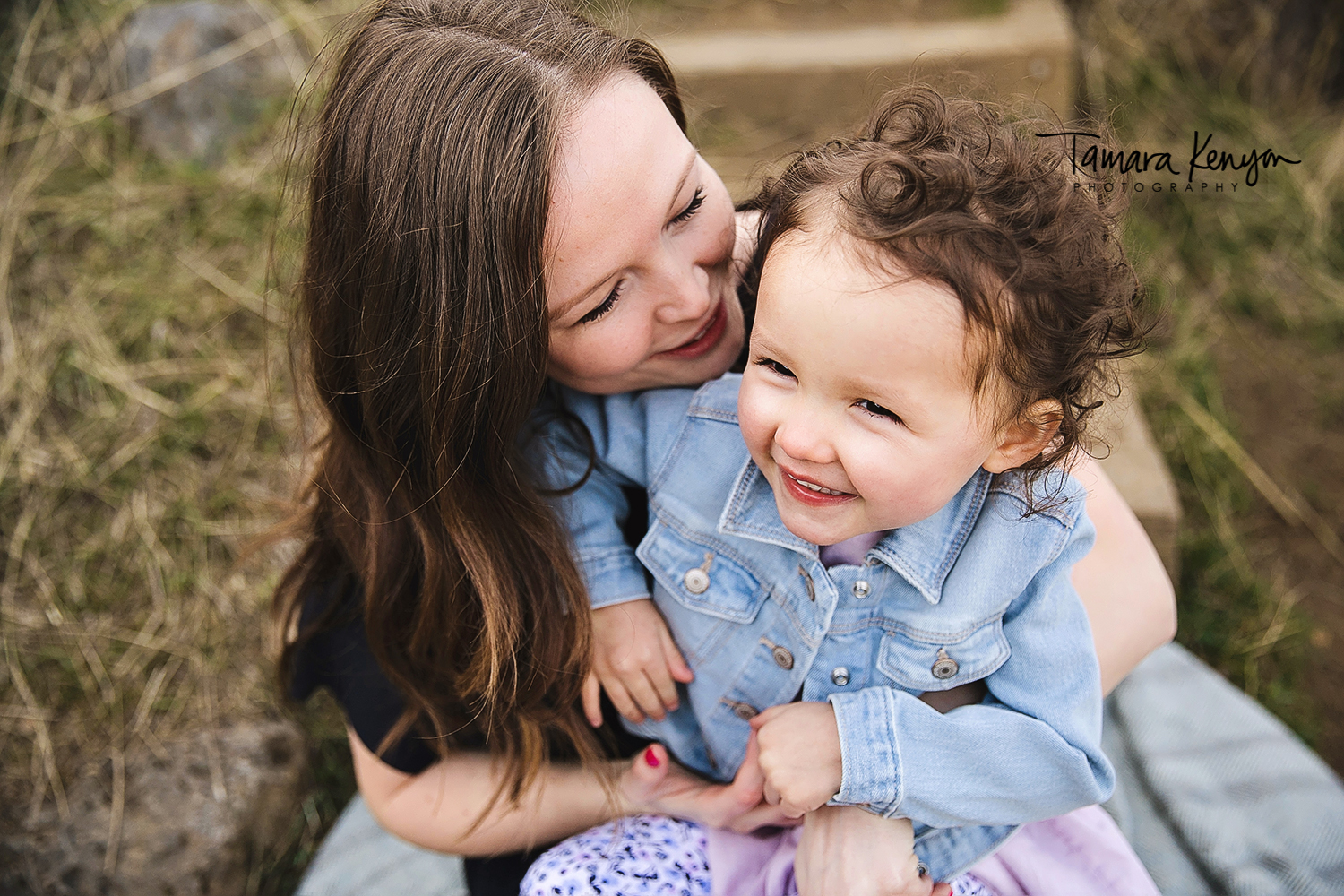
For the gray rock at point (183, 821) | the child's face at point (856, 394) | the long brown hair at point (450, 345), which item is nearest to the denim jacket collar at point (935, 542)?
the child's face at point (856, 394)

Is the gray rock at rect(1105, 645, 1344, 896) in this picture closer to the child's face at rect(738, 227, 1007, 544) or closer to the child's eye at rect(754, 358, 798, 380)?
the child's face at rect(738, 227, 1007, 544)

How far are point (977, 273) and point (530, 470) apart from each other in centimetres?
69

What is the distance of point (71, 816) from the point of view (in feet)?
7.01

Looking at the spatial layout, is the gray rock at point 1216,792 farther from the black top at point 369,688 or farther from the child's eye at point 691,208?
the child's eye at point 691,208

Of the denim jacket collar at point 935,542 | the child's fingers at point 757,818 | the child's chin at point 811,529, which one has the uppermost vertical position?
the child's chin at point 811,529

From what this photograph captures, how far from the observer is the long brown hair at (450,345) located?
45.9 inches

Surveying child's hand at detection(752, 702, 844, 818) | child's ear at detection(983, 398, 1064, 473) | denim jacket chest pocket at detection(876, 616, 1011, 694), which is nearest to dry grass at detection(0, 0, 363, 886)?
child's hand at detection(752, 702, 844, 818)

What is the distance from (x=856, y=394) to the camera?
3.28 ft

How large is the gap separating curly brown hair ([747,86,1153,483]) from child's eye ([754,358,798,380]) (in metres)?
0.14

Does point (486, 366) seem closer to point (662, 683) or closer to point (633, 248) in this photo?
point (633, 248)

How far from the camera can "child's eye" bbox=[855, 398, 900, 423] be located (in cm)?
101

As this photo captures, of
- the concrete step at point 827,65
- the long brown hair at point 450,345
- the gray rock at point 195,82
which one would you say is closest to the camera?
the long brown hair at point 450,345

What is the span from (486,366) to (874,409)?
49 cm

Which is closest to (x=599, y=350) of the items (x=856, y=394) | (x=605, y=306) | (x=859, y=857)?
(x=605, y=306)
